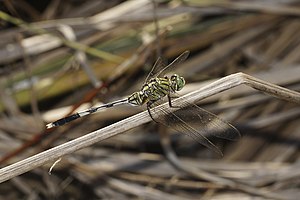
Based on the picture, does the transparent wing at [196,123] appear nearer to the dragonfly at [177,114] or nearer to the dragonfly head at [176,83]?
the dragonfly at [177,114]

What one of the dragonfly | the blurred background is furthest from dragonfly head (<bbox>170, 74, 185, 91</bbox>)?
the blurred background

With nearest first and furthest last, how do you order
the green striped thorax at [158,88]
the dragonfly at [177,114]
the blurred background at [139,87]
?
the dragonfly at [177,114] < the green striped thorax at [158,88] < the blurred background at [139,87]

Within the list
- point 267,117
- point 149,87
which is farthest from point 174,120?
point 267,117

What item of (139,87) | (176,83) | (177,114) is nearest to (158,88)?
(176,83)

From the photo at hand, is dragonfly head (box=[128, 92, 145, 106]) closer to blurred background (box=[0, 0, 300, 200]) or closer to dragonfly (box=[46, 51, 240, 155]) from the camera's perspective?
dragonfly (box=[46, 51, 240, 155])

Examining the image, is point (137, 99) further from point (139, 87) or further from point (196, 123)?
point (139, 87)

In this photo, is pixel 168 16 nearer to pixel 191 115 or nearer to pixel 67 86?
pixel 67 86

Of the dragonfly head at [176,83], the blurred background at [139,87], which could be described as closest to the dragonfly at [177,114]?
the dragonfly head at [176,83]
